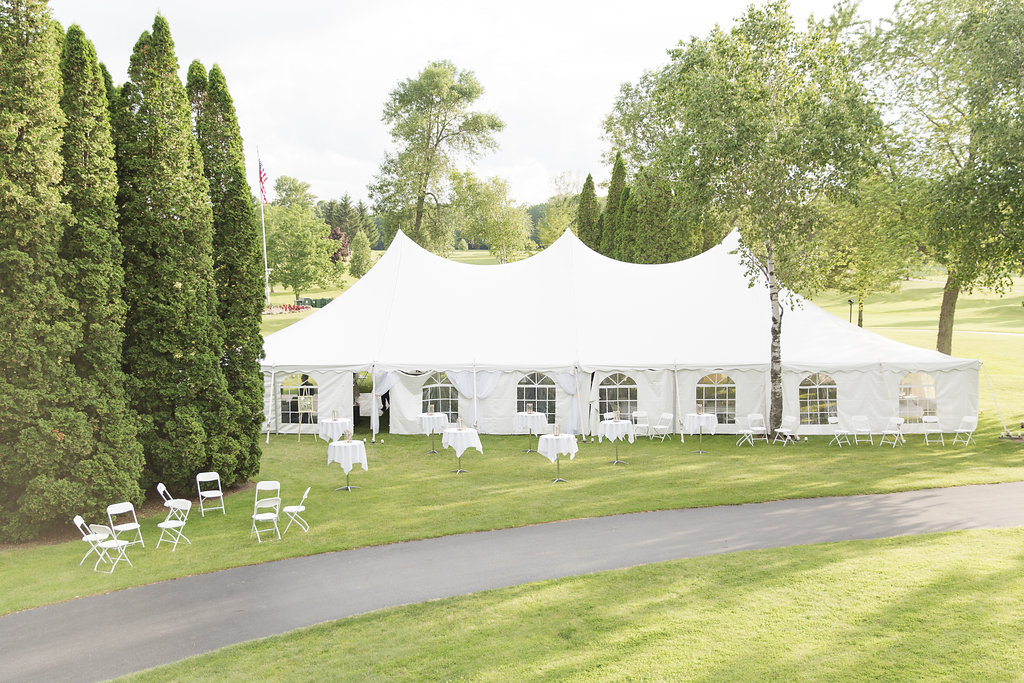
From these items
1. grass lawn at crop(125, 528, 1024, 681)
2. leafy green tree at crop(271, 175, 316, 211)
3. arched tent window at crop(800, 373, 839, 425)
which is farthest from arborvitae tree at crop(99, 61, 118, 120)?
leafy green tree at crop(271, 175, 316, 211)

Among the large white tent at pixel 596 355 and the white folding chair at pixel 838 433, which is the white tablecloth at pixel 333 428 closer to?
the large white tent at pixel 596 355

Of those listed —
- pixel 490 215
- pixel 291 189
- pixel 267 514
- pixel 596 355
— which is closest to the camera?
pixel 267 514

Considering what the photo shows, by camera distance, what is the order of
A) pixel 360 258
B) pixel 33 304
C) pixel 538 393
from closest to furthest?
pixel 33 304 → pixel 538 393 → pixel 360 258

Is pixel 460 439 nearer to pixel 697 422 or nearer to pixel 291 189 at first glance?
pixel 697 422

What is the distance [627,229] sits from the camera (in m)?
29.9

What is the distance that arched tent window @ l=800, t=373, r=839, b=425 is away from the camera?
1664 centimetres

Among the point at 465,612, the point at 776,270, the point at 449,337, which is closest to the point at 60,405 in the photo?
the point at 465,612

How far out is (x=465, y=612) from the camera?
22.7 feet

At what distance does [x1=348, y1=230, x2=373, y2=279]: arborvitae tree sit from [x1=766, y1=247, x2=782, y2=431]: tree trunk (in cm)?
4715

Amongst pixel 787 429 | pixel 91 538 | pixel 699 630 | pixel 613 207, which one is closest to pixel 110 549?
pixel 91 538

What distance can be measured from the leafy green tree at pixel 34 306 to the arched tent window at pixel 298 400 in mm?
8151

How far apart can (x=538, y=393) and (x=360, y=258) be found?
45442 millimetres

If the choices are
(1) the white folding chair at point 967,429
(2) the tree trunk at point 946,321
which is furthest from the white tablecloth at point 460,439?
(2) the tree trunk at point 946,321

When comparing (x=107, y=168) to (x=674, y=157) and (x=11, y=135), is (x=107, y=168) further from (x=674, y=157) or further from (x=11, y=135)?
(x=674, y=157)
